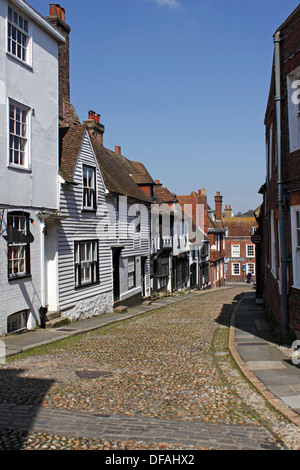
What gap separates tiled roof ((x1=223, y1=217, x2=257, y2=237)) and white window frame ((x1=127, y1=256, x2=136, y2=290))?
1765 inches

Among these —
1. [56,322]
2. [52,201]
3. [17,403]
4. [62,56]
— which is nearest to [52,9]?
[62,56]

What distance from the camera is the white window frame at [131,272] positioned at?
2466cm

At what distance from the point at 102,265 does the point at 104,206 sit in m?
2.82

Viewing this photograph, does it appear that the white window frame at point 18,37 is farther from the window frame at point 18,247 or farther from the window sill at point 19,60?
the window frame at point 18,247

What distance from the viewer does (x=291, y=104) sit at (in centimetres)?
1121

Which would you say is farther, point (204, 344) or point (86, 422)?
point (204, 344)

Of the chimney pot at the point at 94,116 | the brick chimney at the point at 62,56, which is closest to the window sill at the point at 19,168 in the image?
the brick chimney at the point at 62,56

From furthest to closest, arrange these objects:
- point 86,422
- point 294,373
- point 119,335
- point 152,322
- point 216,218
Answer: point 216,218
point 152,322
point 119,335
point 294,373
point 86,422

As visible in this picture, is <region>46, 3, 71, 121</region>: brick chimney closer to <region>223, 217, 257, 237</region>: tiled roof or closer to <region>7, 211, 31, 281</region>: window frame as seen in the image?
<region>7, 211, 31, 281</region>: window frame

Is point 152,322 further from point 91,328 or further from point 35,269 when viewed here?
point 35,269

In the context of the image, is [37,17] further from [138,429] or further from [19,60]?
[138,429]

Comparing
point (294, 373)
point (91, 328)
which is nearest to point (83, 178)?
point (91, 328)

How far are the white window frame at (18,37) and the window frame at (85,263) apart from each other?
7.17 m

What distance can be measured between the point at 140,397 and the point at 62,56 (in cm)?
1738
